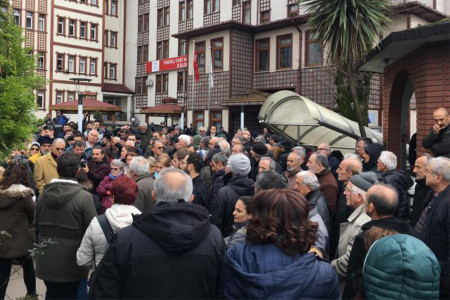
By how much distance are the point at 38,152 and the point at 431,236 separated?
23.4 feet

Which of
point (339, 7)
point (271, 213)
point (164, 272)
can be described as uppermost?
point (339, 7)

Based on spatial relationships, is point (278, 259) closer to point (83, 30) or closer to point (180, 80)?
point (180, 80)

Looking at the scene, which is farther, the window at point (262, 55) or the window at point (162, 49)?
the window at point (162, 49)

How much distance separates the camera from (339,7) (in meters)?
10.8

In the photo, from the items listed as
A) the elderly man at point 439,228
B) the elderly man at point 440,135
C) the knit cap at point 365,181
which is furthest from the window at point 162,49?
the elderly man at point 439,228

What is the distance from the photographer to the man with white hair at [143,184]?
5332 mm

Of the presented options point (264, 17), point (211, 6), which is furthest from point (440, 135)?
point (211, 6)

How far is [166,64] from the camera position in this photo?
35.0 metres

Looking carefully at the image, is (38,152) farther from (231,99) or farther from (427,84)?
(231,99)

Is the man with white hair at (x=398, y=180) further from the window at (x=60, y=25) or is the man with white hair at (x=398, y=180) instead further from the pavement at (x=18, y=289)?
the window at (x=60, y=25)

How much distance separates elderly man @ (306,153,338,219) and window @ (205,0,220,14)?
27.0 metres

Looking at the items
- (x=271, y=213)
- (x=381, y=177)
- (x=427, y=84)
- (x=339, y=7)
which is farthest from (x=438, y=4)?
(x=271, y=213)

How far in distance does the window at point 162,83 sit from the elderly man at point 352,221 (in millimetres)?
31894

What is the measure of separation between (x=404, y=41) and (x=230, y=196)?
4.42 m
